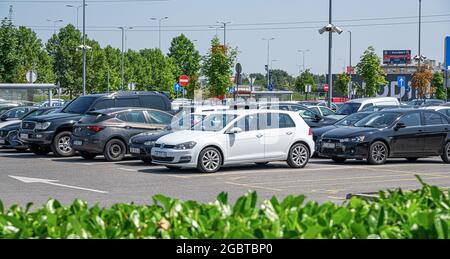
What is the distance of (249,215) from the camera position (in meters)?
5.00

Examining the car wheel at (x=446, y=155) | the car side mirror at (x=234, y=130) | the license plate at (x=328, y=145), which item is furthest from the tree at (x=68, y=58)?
the car side mirror at (x=234, y=130)

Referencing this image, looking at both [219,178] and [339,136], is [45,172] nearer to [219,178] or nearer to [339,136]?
[219,178]

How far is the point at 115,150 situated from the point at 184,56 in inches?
2469

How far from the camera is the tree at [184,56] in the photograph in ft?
274

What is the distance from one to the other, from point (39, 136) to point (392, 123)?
1008 cm

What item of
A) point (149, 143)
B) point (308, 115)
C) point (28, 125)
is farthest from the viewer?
point (308, 115)

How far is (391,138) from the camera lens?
20.6 m

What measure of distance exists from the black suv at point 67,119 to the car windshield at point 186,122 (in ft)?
12.7

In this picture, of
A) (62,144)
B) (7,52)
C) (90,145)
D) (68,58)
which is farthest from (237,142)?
(68,58)

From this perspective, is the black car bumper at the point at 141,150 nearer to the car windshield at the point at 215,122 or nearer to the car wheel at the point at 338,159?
the car windshield at the point at 215,122

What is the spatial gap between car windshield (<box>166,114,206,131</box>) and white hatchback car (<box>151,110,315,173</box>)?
406 mm

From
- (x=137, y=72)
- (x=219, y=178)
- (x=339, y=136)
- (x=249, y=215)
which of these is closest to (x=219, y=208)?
(x=249, y=215)

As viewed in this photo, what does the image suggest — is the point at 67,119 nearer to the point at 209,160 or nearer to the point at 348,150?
the point at 209,160

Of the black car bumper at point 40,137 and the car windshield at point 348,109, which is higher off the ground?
the car windshield at point 348,109
